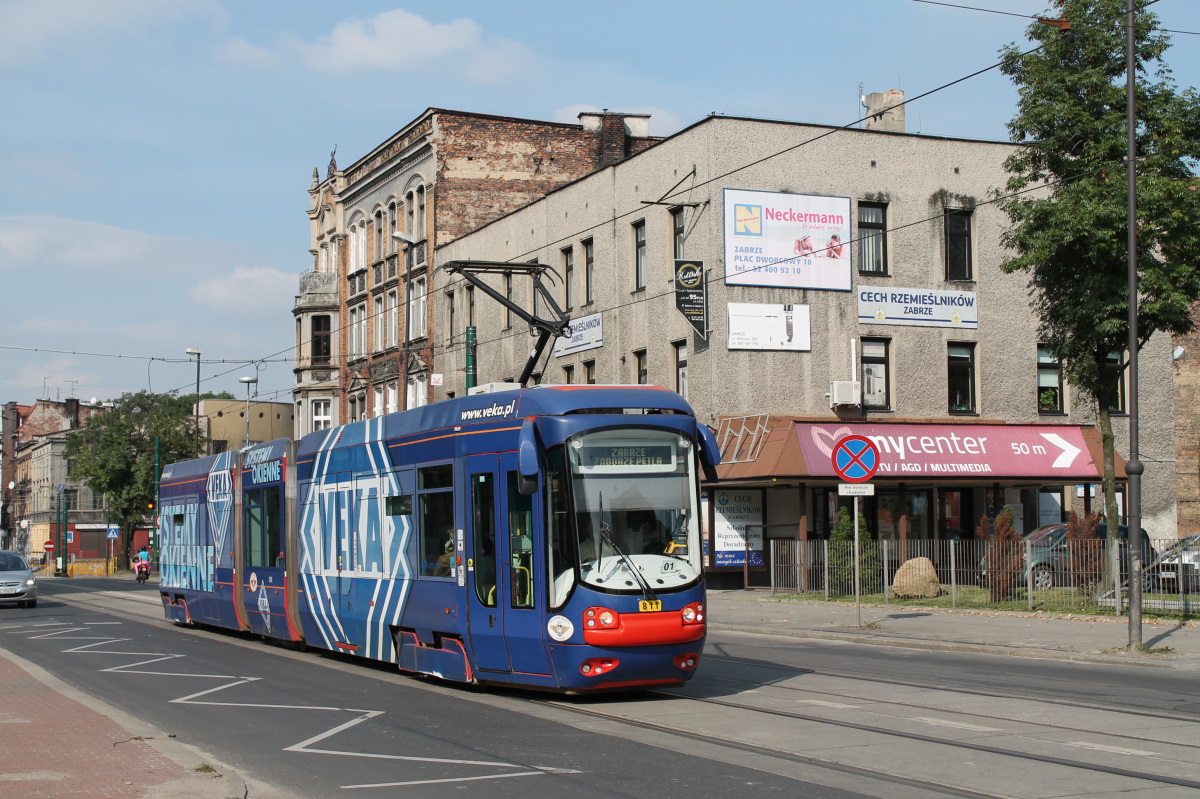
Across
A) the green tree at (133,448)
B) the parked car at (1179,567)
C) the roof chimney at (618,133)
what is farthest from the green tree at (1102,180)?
the green tree at (133,448)

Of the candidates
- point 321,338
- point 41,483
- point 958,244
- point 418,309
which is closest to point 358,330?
point 321,338

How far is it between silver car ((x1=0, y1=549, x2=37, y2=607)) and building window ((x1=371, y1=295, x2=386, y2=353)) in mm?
20663

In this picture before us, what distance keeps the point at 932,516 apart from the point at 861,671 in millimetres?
19720

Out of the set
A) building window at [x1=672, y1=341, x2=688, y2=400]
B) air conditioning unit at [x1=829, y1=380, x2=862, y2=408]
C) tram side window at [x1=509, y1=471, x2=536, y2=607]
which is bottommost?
tram side window at [x1=509, y1=471, x2=536, y2=607]

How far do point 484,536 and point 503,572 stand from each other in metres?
0.50

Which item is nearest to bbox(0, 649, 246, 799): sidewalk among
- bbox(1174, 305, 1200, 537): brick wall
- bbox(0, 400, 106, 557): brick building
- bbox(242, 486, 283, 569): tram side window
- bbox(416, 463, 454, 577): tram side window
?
bbox(416, 463, 454, 577): tram side window

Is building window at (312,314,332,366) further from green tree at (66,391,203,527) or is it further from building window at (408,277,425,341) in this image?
green tree at (66,391,203,527)

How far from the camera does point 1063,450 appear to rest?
1351 inches

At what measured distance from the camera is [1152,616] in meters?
21.1

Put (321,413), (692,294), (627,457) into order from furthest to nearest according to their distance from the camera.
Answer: (321,413) → (692,294) → (627,457)

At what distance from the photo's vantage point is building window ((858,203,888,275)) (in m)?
33.7

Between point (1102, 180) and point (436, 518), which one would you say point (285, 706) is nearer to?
point (436, 518)

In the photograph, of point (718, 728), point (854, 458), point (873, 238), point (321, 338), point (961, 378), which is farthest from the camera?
point (321, 338)

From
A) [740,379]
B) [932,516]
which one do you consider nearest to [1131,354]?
[740,379]
